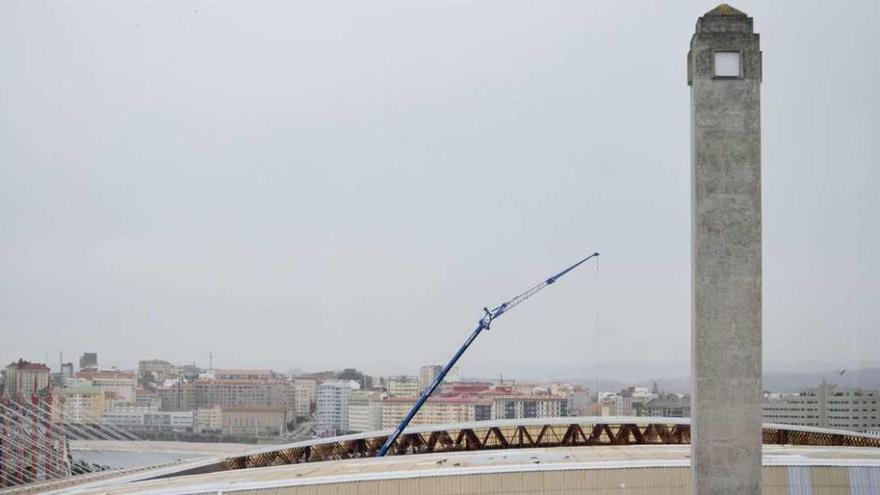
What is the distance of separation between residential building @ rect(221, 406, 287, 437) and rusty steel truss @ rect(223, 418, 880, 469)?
105601 mm

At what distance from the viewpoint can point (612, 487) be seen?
64.7 ft

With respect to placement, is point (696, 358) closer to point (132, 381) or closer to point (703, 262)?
point (703, 262)

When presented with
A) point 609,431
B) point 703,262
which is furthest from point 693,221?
point 609,431

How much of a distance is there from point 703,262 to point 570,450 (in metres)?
11.7

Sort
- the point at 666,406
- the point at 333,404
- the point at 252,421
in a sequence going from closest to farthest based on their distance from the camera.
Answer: the point at 666,406, the point at 252,421, the point at 333,404

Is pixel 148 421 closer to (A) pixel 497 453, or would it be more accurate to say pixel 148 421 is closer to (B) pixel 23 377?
(B) pixel 23 377

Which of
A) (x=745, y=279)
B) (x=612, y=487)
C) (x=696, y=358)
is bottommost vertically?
(x=612, y=487)

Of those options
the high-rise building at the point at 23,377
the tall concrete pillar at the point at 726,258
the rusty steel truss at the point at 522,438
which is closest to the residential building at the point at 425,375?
the high-rise building at the point at 23,377

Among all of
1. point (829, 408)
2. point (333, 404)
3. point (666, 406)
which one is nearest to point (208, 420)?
point (333, 404)

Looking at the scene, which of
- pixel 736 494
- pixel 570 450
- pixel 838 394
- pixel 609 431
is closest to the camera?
pixel 736 494

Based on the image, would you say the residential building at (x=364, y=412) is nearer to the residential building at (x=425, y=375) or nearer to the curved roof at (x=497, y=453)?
the residential building at (x=425, y=375)

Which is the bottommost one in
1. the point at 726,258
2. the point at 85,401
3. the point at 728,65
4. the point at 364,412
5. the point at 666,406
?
the point at 364,412

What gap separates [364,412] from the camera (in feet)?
461

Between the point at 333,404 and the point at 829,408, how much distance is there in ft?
274
